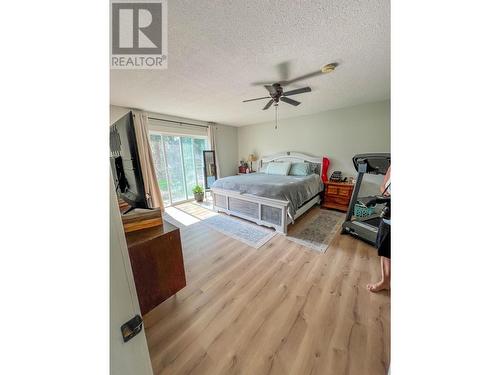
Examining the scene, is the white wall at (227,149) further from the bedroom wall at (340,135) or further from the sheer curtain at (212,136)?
the bedroom wall at (340,135)

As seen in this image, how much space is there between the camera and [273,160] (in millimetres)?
4816

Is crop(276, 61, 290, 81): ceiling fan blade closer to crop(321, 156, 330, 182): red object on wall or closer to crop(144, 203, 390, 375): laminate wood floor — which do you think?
crop(144, 203, 390, 375): laminate wood floor

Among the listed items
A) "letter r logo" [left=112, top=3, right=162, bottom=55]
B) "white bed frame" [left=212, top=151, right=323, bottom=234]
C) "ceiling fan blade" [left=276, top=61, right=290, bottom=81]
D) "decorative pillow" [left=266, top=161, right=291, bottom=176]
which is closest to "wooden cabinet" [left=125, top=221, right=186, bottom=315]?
"letter r logo" [left=112, top=3, right=162, bottom=55]

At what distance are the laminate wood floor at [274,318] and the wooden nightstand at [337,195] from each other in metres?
1.64

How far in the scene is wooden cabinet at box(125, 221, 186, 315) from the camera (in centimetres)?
118

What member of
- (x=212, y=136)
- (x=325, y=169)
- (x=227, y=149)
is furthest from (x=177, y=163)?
(x=325, y=169)

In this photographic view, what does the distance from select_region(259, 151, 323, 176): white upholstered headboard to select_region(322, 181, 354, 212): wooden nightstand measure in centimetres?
53

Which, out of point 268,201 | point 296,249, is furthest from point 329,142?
point 296,249

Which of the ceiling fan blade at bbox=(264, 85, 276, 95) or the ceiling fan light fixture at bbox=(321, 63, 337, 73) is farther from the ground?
the ceiling fan light fixture at bbox=(321, 63, 337, 73)

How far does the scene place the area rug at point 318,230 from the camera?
7.88 feet

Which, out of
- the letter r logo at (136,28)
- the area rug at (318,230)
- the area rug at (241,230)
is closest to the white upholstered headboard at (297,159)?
the area rug at (318,230)

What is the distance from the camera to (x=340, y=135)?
3.84 metres
